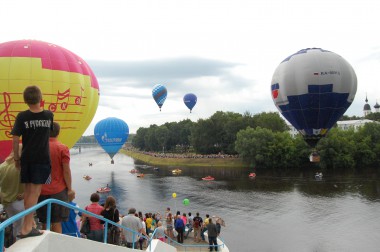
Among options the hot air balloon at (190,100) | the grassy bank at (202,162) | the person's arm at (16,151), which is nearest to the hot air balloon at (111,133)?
the grassy bank at (202,162)

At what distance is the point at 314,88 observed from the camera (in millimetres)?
30781

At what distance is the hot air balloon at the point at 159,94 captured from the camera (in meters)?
78.1

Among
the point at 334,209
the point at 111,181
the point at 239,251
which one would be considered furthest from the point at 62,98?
the point at 111,181

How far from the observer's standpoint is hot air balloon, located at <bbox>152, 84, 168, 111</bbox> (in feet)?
256

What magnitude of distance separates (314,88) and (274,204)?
14.3 metres

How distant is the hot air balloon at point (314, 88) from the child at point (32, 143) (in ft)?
93.4

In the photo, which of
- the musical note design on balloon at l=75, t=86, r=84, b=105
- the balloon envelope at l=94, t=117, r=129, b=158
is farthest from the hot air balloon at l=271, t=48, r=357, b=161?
the balloon envelope at l=94, t=117, r=129, b=158

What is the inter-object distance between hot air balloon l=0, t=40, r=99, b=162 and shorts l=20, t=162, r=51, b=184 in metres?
12.2

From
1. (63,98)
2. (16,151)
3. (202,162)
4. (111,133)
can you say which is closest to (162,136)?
(202,162)

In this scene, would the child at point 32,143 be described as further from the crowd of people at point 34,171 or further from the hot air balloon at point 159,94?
the hot air balloon at point 159,94

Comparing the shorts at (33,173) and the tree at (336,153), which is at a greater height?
the shorts at (33,173)

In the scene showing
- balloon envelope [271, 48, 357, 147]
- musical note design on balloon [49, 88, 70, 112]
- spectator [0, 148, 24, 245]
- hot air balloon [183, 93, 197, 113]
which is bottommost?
spectator [0, 148, 24, 245]

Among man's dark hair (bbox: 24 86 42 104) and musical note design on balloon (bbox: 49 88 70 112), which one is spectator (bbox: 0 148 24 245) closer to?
man's dark hair (bbox: 24 86 42 104)

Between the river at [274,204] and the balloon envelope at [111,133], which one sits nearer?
the river at [274,204]
